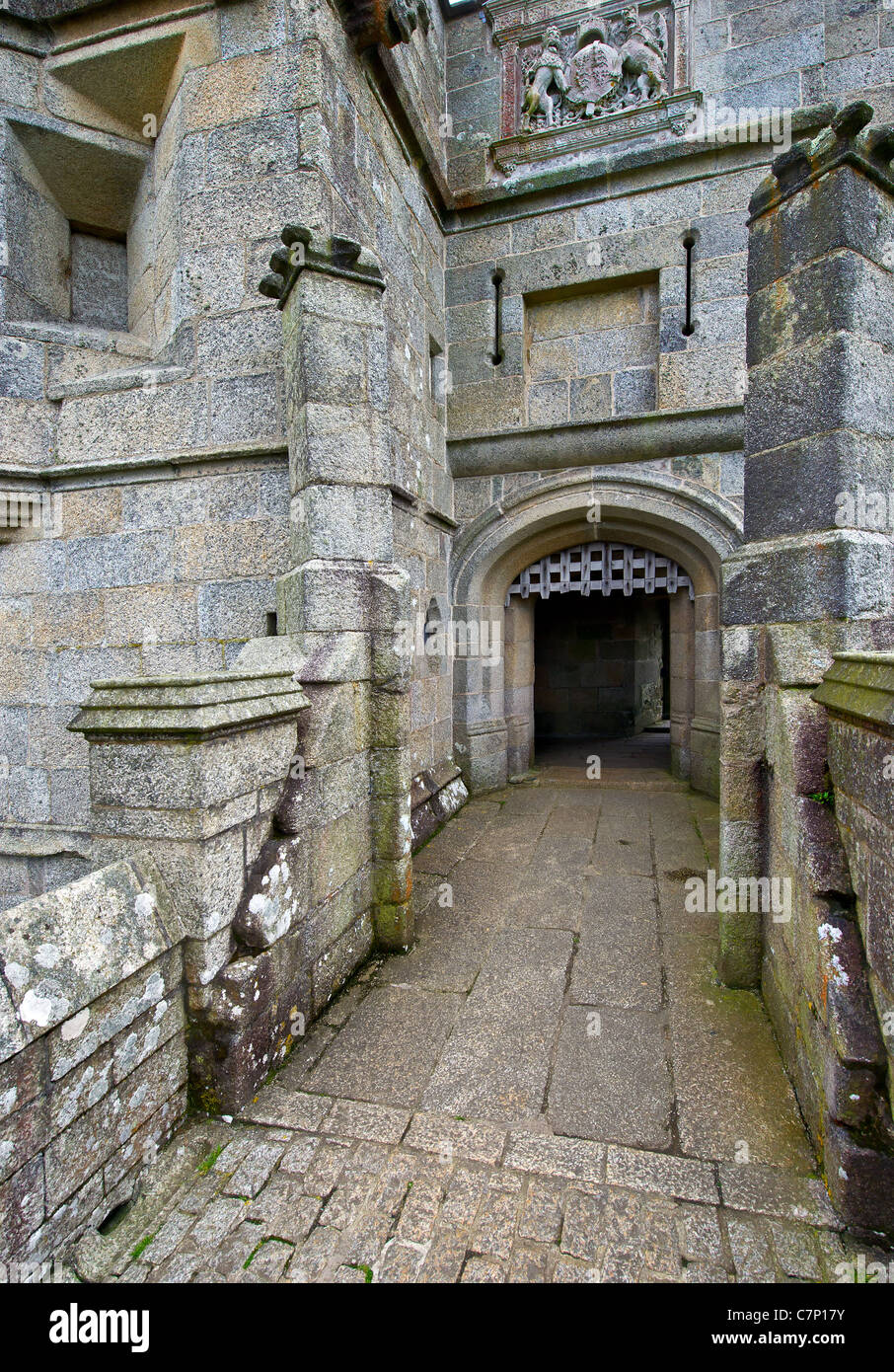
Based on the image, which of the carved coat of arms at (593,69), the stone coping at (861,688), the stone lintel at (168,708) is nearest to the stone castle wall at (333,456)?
the stone lintel at (168,708)

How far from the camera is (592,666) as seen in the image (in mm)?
8945

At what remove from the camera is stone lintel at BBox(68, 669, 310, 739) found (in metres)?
1.69

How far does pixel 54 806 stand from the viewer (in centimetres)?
350

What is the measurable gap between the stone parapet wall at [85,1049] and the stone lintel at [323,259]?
2.29 m

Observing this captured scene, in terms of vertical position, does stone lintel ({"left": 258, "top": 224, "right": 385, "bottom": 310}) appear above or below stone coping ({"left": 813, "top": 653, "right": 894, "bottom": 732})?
above

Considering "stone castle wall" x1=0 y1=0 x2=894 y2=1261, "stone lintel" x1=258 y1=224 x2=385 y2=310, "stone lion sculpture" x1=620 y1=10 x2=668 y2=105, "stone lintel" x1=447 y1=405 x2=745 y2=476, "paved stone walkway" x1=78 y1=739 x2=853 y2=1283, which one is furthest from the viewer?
"stone lion sculpture" x1=620 y1=10 x2=668 y2=105

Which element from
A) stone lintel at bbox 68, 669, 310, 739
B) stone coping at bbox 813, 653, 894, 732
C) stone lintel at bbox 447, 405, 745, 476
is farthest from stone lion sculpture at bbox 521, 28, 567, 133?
stone lintel at bbox 68, 669, 310, 739

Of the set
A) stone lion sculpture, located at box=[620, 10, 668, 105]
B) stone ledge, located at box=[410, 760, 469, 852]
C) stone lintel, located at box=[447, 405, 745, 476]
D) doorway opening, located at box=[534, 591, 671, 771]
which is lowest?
stone ledge, located at box=[410, 760, 469, 852]

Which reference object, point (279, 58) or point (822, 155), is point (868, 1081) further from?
point (279, 58)

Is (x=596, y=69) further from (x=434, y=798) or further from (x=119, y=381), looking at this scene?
(x=434, y=798)

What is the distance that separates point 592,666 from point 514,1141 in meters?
7.60

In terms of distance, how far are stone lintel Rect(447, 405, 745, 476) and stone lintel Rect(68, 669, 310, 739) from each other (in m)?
3.73

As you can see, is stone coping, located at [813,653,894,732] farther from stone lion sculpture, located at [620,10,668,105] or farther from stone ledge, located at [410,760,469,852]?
stone lion sculpture, located at [620,10,668,105]

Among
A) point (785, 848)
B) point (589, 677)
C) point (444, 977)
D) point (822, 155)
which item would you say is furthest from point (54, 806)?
point (589, 677)
